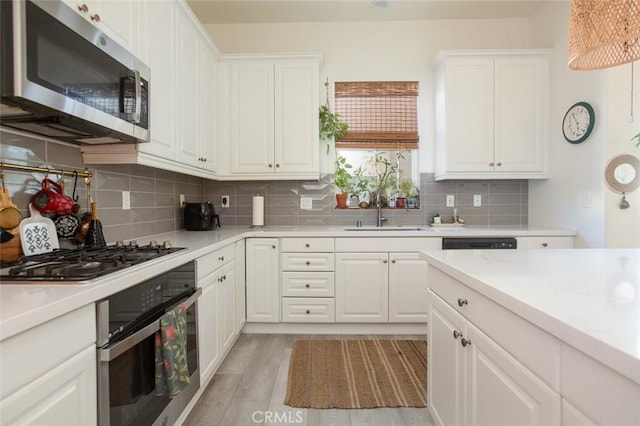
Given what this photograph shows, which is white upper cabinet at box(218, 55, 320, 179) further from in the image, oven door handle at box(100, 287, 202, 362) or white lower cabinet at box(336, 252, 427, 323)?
oven door handle at box(100, 287, 202, 362)

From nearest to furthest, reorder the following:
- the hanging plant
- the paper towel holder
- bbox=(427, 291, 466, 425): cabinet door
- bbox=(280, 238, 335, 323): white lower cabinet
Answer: bbox=(427, 291, 466, 425): cabinet door → bbox=(280, 238, 335, 323): white lower cabinet → the paper towel holder → the hanging plant

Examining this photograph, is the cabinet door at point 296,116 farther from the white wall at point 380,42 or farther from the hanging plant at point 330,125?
the white wall at point 380,42

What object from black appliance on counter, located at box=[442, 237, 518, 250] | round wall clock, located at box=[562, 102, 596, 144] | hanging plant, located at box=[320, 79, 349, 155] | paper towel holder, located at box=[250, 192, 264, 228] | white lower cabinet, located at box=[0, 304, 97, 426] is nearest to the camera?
white lower cabinet, located at box=[0, 304, 97, 426]

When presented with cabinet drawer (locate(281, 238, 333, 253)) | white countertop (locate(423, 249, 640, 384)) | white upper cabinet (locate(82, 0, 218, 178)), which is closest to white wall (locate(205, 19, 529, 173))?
white upper cabinet (locate(82, 0, 218, 178))

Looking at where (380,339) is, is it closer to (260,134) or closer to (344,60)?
(260,134)

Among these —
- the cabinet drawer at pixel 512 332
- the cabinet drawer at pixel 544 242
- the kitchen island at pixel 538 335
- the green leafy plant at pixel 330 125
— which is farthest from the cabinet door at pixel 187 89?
the cabinet drawer at pixel 544 242

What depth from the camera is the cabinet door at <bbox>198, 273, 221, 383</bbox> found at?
1.77 metres

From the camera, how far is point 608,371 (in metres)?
0.57

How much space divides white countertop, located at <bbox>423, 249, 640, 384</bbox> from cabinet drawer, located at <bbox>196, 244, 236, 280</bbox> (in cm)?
122

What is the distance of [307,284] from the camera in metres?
2.70

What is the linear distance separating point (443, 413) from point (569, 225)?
6.96 ft

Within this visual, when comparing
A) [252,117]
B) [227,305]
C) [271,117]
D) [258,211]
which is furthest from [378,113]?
[227,305]

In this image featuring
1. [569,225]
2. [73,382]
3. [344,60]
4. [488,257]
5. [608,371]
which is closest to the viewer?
[608,371]

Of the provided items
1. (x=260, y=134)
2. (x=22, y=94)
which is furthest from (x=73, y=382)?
(x=260, y=134)
